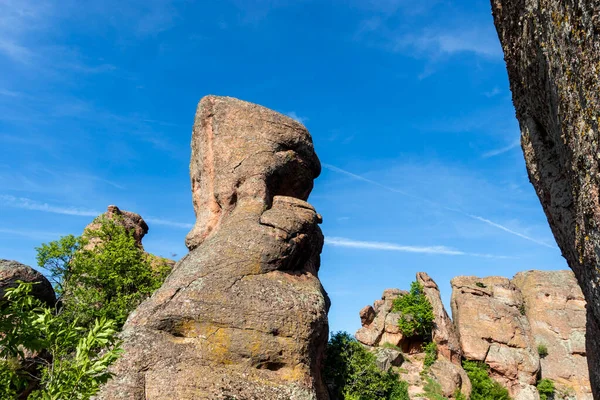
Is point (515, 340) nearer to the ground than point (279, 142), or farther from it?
nearer to the ground

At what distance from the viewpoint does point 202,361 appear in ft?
51.1

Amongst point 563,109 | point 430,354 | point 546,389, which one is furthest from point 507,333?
point 563,109

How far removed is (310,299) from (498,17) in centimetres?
1212

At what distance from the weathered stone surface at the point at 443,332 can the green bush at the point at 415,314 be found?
51cm

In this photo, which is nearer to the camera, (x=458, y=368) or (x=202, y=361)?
(x=202, y=361)

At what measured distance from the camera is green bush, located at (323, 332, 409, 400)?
27.5m

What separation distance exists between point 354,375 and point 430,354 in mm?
13229

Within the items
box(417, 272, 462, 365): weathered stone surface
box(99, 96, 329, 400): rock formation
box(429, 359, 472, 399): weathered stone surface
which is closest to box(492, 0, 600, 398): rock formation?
box(99, 96, 329, 400): rock formation

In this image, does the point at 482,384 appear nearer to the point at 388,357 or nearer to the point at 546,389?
the point at 546,389

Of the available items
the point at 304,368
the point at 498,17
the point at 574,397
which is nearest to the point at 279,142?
the point at 304,368

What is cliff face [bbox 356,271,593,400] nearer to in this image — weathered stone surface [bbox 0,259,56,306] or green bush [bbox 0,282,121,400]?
weathered stone surface [bbox 0,259,56,306]

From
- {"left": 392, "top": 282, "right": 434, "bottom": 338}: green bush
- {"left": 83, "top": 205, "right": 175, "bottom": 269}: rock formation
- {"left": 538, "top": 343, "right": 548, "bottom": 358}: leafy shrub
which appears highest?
Result: {"left": 83, "top": 205, "right": 175, "bottom": 269}: rock formation

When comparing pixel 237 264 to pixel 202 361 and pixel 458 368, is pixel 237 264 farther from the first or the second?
pixel 458 368

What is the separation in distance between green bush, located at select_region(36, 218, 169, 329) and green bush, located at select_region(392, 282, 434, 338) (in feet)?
67.4
